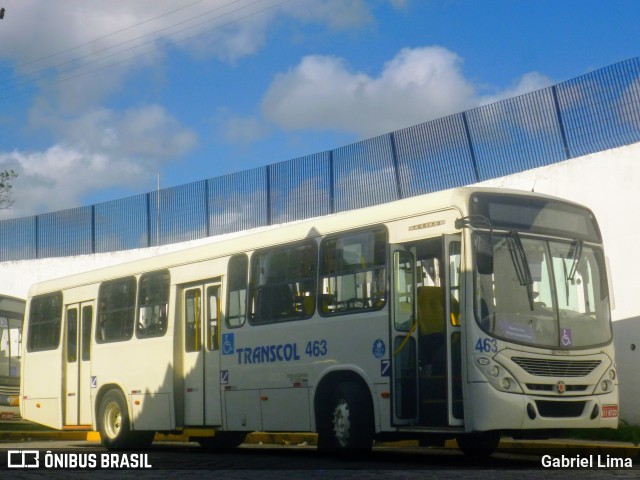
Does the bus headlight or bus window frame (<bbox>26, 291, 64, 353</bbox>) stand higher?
bus window frame (<bbox>26, 291, 64, 353</bbox>)

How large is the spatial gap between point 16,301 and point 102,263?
6.00 meters

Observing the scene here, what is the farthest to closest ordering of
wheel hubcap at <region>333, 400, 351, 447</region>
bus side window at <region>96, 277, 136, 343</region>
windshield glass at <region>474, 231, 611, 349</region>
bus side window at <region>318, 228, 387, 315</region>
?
bus side window at <region>96, 277, 136, 343</region>
wheel hubcap at <region>333, 400, 351, 447</region>
bus side window at <region>318, 228, 387, 315</region>
windshield glass at <region>474, 231, 611, 349</region>

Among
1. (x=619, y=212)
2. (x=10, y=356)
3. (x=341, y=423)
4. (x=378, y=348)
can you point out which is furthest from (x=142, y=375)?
(x=10, y=356)

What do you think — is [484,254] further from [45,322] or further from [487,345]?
[45,322]

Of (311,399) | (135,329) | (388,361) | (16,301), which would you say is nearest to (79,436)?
(16,301)

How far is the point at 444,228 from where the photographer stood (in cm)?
1198

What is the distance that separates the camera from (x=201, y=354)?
15.7 m

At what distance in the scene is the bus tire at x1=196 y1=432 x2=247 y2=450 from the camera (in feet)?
53.9

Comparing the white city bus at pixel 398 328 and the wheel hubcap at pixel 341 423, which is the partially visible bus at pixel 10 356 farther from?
the wheel hubcap at pixel 341 423

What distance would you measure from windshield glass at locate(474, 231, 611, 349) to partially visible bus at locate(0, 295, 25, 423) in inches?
594

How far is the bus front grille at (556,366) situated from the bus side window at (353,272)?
6.15 feet

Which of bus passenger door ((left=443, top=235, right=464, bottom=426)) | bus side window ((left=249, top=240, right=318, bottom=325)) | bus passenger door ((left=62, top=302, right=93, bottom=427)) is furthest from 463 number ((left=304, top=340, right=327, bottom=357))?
bus passenger door ((left=62, top=302, right=93, bottom=427))

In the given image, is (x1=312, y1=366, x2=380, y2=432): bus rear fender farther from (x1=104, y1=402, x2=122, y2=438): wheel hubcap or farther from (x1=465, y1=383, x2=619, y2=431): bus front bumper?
(x1=104, y1=402, x2=122, y2=438): wheel hubcap

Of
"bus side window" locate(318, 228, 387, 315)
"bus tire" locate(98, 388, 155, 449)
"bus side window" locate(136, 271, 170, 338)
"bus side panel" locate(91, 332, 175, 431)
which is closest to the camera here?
"bus side window" locate(318, 228, 387, 315)
